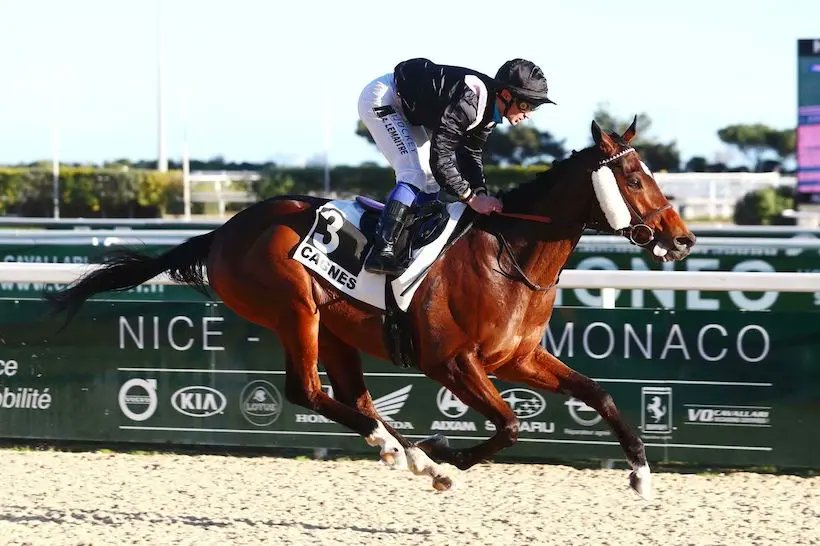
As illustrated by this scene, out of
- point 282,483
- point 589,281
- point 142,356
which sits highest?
point 589,281

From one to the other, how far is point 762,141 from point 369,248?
26967mm

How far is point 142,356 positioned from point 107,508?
4.34ft

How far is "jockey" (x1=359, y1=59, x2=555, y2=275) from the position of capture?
15.5 feet

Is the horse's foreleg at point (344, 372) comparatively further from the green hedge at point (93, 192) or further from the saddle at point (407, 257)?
the green hedge at point (93, 192)

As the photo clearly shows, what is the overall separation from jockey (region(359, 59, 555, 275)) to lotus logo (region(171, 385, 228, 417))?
196cm

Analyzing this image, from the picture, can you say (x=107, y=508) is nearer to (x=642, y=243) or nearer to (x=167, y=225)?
Result: (x=642, y=243)

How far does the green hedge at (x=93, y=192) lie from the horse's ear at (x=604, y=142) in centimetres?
2681

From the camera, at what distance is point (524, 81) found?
4766 mm

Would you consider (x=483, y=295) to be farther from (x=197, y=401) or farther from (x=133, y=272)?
(x=197, y=401)

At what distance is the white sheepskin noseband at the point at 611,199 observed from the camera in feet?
15.2

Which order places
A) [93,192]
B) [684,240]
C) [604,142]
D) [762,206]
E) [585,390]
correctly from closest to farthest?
[684,240] < [604,142] < [585,390] < [762,206] < [93,192]

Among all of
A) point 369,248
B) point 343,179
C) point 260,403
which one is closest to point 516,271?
point 369,248

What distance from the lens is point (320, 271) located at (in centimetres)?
509

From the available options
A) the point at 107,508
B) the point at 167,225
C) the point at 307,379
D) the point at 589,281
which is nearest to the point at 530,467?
the point at 589,281
